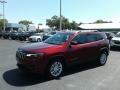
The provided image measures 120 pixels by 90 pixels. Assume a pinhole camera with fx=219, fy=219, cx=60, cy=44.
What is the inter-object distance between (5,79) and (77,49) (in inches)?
120

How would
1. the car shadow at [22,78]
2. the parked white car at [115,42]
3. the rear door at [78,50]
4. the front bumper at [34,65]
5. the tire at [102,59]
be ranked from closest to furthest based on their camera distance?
the car shadow at [22,78] → the front bumper at [34,65] → the rear door at [78,50] → the tire at [102,59] → the parked white car at [115,42]

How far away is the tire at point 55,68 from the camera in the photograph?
26.2 ft

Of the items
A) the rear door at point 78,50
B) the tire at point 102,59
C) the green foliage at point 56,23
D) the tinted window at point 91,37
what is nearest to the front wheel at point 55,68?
the rear door at point 78,50

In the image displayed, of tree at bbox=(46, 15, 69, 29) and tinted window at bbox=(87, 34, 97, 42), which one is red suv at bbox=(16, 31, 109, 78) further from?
tree at bbox=(46, 15, 69, 29)

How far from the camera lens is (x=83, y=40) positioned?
9.48 meters

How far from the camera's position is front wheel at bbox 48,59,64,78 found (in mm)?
7999

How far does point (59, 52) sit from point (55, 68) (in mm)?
617

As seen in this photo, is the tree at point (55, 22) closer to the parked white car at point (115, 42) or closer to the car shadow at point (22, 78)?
the parked white car at point (115, 42)

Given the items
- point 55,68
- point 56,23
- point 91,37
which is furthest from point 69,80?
point 56,23

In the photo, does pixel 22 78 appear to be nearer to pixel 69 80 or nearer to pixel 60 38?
pixel 69 80

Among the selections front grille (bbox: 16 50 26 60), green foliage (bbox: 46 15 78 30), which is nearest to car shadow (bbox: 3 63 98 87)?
front grille (bbox: 16 50 26 60)

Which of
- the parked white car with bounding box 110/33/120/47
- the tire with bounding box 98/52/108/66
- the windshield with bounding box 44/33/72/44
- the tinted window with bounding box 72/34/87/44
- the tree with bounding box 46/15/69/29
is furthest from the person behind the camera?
the tree with bounding box 46/15/69/29

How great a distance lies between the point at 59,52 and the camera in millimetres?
8117

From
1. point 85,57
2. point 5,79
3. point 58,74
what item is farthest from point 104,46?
point 5,79
